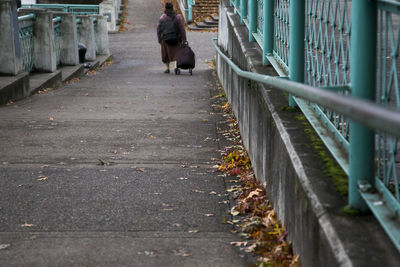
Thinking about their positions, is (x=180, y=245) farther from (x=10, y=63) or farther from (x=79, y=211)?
(x=10, y=63)

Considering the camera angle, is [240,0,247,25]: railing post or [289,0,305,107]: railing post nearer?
[289,0,305,107]: railing post

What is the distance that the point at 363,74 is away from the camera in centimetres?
288

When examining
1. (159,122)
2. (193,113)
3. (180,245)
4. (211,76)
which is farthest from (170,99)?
(180,245)

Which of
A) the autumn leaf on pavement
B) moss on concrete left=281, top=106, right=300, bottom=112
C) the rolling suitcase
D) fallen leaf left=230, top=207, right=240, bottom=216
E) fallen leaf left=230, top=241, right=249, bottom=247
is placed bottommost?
the rolling suitcase

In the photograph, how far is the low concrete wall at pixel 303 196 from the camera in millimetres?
2691

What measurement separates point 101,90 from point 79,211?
9.25m

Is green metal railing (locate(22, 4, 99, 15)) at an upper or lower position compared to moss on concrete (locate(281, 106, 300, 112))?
lower

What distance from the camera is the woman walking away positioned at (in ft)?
58.6

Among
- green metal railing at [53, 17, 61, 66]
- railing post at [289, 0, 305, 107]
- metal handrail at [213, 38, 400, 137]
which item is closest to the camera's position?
metal handrail at [213, 38, 400, 137]

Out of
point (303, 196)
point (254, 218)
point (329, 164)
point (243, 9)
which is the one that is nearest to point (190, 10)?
point (243, 9)

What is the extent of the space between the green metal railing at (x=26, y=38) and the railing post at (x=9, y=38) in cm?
148

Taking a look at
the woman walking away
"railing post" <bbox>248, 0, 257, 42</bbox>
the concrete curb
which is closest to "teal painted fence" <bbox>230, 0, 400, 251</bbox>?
"railing post" <bbox>248, 0, 257, 42</bbox>

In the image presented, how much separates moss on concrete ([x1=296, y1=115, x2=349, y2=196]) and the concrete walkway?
2.54 ft

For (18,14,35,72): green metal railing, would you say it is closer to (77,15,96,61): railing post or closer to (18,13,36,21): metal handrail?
(18,13,36,21): metal handrail
